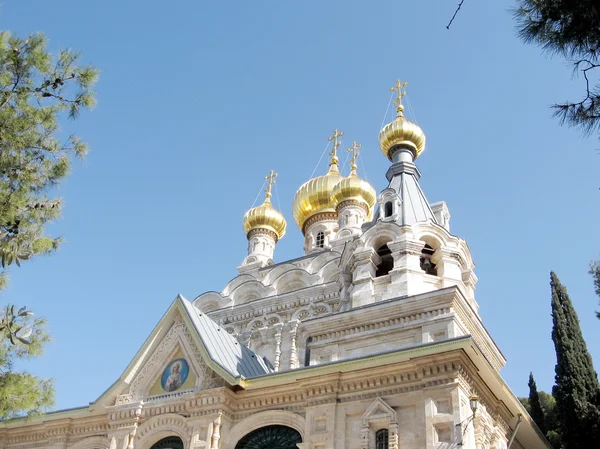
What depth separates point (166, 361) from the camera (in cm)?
1289

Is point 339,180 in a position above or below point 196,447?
above

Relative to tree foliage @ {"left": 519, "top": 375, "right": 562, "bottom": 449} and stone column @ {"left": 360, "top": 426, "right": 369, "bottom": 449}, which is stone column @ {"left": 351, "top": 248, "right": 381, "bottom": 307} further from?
tree foliage @ {"left": 519, "top": 375, "right": 562, "bottom": 449}

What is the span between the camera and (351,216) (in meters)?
23.5

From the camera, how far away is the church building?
1022cm

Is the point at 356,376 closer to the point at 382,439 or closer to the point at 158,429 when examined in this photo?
the point at 382,439

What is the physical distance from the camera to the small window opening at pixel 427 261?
15.0 meters

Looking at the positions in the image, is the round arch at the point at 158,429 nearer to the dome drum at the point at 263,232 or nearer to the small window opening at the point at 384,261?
the small window opening at the point at 384,261

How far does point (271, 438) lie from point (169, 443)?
6.63 ft

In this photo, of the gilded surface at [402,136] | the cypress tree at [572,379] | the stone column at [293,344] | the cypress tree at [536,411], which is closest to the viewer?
the cypress tree at [572,379]

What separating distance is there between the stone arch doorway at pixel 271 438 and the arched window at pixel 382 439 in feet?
4.49

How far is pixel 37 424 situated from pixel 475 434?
8977mm

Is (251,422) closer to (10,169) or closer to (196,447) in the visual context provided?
(196,447)

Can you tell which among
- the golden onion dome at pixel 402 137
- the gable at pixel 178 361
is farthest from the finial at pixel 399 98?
the gable at pixel 178 361

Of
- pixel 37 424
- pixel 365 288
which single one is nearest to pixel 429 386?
pixel 365 288
